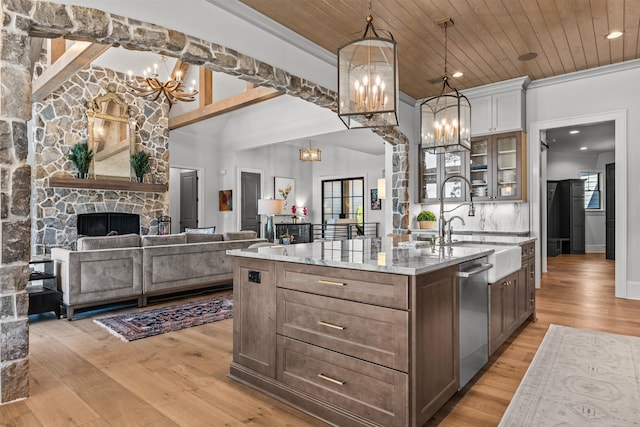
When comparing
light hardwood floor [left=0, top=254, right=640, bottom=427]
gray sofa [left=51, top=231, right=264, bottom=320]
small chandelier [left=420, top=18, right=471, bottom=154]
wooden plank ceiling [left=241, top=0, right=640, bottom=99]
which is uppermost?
wooden plank ceiling [left=241, top=0, right=640, bottom=99]

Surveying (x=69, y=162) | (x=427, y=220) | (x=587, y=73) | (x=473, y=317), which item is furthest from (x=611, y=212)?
(x=69, y=162)

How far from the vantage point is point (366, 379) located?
1930 mm

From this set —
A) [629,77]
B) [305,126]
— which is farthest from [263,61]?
[629,77]

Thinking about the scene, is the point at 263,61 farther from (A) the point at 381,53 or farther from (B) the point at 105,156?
(B) the point at 105,156

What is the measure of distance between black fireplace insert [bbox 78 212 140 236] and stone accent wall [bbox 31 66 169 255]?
0.10 m

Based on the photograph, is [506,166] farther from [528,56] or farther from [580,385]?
[580,385]

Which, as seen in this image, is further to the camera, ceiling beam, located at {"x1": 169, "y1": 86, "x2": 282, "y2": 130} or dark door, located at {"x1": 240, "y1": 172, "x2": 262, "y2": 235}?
dark door, located at {"x1": 240, "y1": 172, "x2": 262, "y2": 235}

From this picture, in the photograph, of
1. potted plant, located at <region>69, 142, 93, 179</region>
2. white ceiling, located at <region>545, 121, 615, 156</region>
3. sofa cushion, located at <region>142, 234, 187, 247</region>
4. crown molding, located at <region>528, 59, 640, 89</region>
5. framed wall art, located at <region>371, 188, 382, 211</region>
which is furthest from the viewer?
framed wall art, located at <region>371, 188, 382, 211</region>

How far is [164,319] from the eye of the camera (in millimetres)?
4020

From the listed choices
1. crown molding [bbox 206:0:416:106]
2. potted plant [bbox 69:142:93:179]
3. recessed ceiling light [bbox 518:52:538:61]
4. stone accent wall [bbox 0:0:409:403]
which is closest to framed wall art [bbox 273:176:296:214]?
potted plant [bbox 69:142:93:179]

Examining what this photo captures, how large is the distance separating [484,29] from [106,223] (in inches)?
291

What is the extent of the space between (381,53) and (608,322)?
3.64 meters

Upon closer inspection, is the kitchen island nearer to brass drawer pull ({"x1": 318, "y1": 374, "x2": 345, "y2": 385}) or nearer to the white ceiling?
brass drawer pull ({"x1": 318, "y1": 374, "x2": 345, "y2": 385})

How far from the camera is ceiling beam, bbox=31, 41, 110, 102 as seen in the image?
4.55 m
